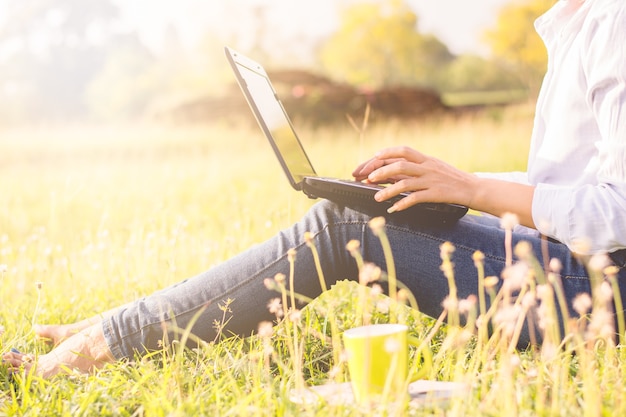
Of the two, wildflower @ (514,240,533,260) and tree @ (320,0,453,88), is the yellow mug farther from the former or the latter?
tree @ (320,0,453,88)

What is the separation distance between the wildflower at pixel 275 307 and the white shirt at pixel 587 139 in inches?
29.4

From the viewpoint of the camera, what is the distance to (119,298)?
310 cm

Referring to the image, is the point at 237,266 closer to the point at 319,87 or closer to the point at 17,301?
the point at 17,301

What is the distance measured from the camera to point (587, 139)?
6.21 ft

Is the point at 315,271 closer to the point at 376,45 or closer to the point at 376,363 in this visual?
the point at 376,363

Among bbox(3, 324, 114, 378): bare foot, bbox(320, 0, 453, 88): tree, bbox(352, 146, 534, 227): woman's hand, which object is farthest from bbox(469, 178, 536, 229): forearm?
bbox(320, 0, 453, 88): tree

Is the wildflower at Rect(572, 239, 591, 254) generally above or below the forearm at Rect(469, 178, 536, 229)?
below

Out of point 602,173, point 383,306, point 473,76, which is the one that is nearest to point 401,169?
point 602,173

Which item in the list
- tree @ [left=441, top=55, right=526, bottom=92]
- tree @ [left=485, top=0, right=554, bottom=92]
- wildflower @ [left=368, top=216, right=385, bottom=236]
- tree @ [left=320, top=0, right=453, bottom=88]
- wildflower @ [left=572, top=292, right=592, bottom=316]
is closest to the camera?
wildflower @ [left=572, top=292, right=592, bottom=316]

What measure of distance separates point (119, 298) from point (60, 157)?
13.6 m

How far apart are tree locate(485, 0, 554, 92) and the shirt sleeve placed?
2995 cm

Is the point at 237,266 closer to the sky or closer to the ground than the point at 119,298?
closer to the sky

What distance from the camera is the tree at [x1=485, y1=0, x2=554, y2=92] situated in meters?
30.6

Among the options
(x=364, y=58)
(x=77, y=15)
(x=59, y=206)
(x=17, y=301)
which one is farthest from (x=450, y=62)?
(x=17, y=301)
